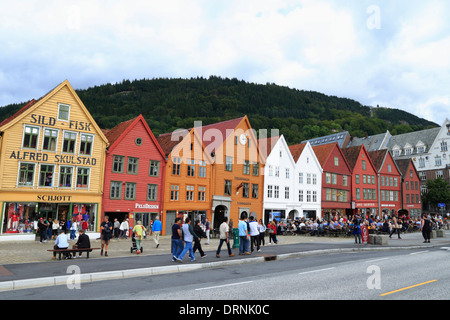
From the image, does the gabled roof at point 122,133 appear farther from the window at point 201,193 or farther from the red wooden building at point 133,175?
the window at point 201,193

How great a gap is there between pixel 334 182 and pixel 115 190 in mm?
32930

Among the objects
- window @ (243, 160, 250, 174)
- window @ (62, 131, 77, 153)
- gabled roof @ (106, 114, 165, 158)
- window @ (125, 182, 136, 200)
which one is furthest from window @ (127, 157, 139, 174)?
window @ (243, 160, 250, 174)

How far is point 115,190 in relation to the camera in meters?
31.8

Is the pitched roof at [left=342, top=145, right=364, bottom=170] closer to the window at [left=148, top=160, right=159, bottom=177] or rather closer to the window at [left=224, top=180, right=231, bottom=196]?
the window at [left=224, top=180, right=231, bottom=196]

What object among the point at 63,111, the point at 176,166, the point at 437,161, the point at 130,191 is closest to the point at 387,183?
the point at 437,161

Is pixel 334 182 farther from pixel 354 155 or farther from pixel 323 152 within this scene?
pixel 354 155

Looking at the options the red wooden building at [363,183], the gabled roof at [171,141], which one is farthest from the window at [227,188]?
the red wooden building at [363,183]

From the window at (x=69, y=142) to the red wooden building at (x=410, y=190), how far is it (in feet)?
181

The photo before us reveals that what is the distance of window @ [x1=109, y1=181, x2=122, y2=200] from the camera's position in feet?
103

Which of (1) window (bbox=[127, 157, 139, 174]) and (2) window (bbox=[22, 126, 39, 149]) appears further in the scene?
(1) window (bbox=[127, 157, 139, 174])

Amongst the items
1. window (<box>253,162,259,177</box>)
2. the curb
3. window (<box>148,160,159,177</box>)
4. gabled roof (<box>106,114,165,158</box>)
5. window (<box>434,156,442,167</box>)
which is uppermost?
window (<box>434,156,442,167</box>)

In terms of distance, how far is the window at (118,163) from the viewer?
3206 cm
